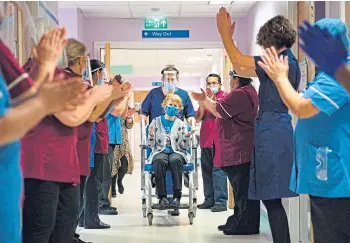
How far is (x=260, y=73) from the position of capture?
2355 mm

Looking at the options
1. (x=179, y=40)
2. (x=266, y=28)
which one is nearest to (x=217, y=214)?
(x=179, y=40)

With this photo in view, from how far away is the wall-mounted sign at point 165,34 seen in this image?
5.80 metres

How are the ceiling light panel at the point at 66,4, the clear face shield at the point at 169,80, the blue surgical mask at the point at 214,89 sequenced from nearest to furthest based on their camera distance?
the blue surgical mask at the point at 214,89 < the clear face shield at the point at 169,80 < the ceiling light panel at the point at 66,4

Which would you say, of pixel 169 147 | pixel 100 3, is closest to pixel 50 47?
pixel 169 147

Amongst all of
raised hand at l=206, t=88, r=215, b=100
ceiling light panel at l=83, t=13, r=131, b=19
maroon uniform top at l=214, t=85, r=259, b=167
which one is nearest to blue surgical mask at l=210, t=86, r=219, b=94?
raised hand at l=206, t=88, r=215, b=100

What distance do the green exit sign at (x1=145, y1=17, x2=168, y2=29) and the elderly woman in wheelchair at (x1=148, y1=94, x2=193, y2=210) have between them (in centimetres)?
157

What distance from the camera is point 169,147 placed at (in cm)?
434

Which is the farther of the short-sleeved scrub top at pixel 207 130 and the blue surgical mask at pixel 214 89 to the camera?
the short-sleeved scrub top at pixel 207 130

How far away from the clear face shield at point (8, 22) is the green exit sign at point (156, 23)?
14.7 feet

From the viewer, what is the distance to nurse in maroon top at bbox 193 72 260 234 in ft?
11.2

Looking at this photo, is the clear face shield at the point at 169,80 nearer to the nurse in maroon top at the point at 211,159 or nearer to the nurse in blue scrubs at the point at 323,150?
the nurse in maroon top at the point at 211,159

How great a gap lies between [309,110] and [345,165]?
25cm

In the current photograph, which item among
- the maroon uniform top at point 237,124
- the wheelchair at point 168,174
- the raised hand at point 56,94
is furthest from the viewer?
the wheelchair at point 168,174

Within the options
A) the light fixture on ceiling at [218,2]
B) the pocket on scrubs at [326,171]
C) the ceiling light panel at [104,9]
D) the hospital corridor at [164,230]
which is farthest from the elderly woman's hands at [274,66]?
the ceiling light panel at [104,9]
